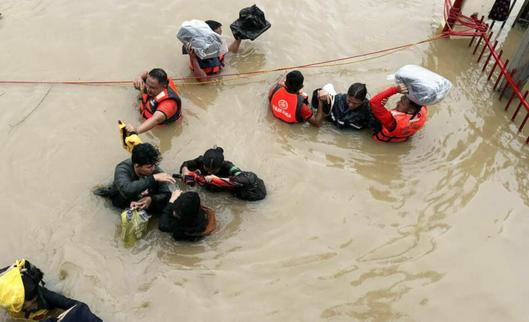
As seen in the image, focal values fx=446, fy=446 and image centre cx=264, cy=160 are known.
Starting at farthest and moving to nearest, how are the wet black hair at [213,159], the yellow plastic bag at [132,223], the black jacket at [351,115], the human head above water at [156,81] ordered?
the black jacket at [351,115], the human head above water at [156,81], the wet black hair at [213,159], the yellow plastic bag at [132,223]

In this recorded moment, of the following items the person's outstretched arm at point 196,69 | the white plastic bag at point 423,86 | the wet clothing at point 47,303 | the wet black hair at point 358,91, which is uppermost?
the white plastic bag at point 423,86

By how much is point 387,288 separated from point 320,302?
0.68m

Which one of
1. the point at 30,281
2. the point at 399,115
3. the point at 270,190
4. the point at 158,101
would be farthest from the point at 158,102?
the point at 399,115

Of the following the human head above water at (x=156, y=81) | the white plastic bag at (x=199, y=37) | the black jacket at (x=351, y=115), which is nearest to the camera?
the human head above water at (x=156, y=81)

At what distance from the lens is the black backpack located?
4.68 meters

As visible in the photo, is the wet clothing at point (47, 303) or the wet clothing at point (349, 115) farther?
the wet clothing at point (349, 115)

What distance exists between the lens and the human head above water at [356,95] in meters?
5.32

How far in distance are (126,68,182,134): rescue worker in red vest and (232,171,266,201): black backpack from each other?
4.33 ft

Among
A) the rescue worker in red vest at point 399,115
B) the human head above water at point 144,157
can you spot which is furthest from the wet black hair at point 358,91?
the human head above water at point 144,157

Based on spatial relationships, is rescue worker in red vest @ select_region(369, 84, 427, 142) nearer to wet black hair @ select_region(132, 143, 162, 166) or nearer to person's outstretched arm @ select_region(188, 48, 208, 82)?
person's outstretched arm @ select_region(188, 48, 208, 82)

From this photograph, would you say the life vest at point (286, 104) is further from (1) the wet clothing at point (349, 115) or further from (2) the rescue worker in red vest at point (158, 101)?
(2) the rescue worker in red vest at point (158, 101)

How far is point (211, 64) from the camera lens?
6.23 m

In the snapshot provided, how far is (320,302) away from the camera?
166 inches

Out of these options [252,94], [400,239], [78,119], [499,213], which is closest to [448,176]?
[499,213]
